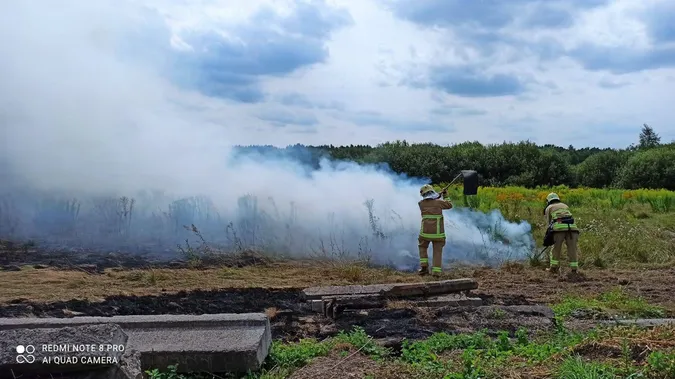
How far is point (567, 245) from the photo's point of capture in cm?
1268

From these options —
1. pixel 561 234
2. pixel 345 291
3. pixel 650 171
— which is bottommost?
pixel 345 291

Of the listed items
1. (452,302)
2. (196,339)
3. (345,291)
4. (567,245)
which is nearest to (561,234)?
(567,245)

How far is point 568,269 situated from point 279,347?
330 inches

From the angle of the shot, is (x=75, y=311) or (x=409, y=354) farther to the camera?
(x=75, y=311)

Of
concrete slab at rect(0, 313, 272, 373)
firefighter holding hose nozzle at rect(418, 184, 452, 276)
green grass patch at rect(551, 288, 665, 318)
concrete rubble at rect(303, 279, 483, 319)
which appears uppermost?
firefighter holding hose nozzle at rect(418, 184, 452, 276)

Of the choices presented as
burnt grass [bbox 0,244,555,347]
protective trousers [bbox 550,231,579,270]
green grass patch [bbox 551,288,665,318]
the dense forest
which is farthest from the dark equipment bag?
the dense forest

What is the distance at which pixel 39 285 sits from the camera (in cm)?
1052

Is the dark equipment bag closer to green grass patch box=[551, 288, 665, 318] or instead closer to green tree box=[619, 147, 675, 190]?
green grass patch box=[551, 288, 665, 318]

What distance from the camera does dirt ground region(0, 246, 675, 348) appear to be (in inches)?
310

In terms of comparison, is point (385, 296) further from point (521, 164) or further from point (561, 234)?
point (521, 164)

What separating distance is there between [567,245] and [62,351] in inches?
407

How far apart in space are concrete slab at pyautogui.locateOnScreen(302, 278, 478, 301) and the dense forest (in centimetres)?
2593

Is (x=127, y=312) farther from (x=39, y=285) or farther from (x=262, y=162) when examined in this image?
(x=262, y=162)

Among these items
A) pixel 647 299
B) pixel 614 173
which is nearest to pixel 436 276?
pixel 647 299
